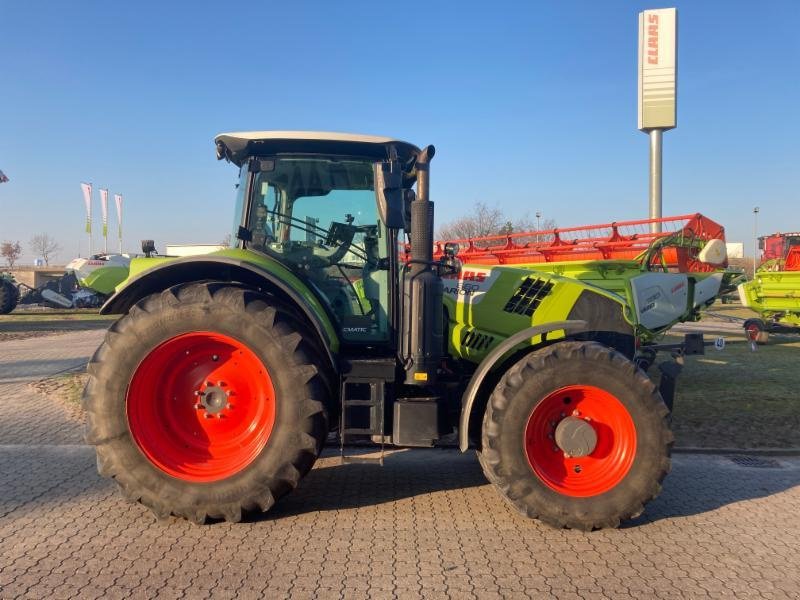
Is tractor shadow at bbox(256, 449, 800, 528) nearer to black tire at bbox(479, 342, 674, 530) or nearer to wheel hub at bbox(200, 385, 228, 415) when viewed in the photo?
black tire at bbox(479, 342, 674, 530)

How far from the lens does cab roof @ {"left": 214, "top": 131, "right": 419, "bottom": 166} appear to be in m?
3.70

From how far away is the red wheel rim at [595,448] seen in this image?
11.3 ft

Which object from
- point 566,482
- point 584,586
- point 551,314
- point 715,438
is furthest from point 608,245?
point 584,586

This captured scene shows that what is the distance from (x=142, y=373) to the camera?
343cm

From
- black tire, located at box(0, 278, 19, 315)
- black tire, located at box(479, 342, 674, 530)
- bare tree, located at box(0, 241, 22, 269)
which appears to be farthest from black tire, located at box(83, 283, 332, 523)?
bare tree, located at box(0, 241, 22, 269)

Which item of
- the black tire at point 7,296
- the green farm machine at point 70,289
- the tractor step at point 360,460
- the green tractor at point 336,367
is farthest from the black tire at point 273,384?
the black tire at point 7,296

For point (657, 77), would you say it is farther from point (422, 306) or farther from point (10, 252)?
point (10, 252)

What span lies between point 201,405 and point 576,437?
7.76 ft

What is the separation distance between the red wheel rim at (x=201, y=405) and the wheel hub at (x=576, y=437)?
1801 mm

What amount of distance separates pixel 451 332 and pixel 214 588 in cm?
218

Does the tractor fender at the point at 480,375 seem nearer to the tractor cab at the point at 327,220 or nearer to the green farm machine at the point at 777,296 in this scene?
the tractor cab at the point at 327,220

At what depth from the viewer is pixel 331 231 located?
3879 millimetres

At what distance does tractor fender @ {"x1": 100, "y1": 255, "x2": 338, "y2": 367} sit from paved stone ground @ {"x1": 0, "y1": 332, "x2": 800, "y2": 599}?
1.10 m

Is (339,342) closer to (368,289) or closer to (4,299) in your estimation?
(368,289)
